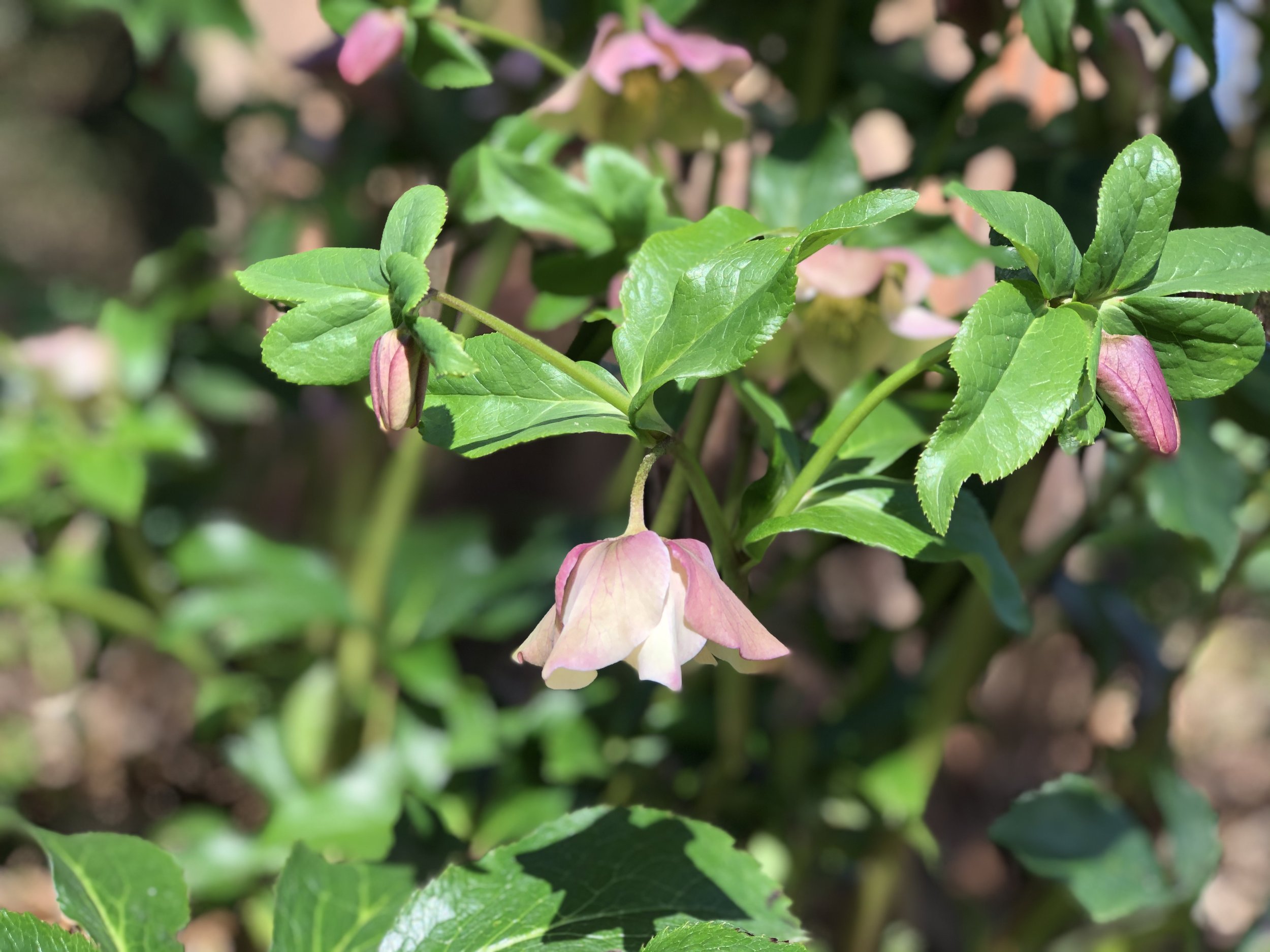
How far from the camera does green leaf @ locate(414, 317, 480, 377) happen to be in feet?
1.09

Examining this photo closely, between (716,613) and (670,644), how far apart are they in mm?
19

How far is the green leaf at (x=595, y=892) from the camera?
445 millimetres

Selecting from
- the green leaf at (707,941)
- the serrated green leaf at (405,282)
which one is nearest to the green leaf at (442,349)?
the serrated green leaf at (405,282)

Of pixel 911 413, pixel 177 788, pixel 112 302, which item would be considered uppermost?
pixel 911 413

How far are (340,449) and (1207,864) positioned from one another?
102 centimetres

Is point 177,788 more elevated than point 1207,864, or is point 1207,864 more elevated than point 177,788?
point 1207,864

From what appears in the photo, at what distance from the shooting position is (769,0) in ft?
2.75

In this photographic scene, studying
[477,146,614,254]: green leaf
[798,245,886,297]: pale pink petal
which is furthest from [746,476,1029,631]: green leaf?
[477,146,614,254]: green leaf

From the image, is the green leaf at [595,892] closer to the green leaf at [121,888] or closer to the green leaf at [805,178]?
the green leaf at [121,888]

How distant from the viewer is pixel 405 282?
13.5 inches

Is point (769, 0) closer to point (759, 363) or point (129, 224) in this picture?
point (759, 363)

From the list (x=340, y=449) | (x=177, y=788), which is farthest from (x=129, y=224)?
(x=177, y=788)

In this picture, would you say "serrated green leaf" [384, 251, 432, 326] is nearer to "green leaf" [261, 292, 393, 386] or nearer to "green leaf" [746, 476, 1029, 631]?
"green leaf" [261, 292, 393, 386]

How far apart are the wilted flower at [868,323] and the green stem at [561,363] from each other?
17 cm
